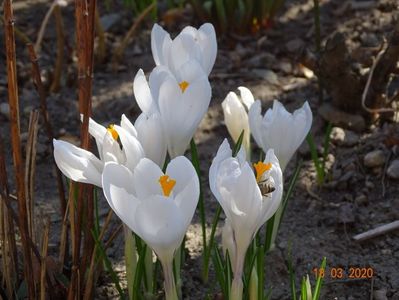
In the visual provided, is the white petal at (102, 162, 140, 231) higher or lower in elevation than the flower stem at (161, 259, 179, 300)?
higher

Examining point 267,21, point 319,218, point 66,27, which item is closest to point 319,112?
point 319,218

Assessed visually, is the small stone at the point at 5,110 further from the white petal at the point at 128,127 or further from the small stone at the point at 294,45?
the white petal at the point at 128,127

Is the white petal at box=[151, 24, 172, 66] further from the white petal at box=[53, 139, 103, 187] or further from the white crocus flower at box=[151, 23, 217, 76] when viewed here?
the white petal at box=[53, 139, 103, 187]

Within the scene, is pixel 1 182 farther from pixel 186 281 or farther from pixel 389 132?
pixel 389 132

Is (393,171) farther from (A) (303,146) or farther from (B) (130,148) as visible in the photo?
(B) (130,148)

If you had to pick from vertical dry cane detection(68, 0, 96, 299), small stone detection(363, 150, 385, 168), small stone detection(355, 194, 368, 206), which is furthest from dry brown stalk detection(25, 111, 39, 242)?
small stone detection(363, 150, 385, 168)
